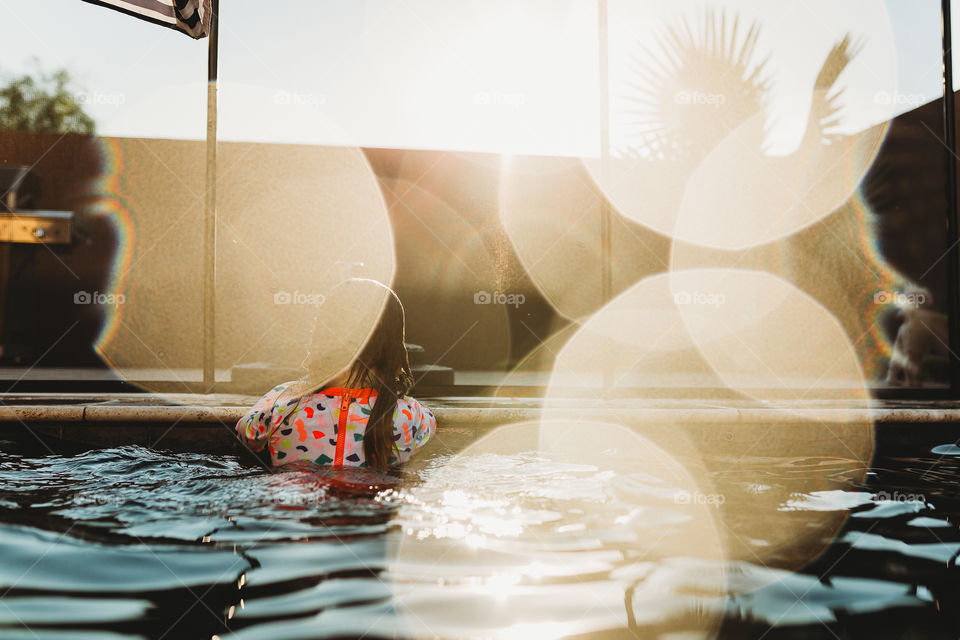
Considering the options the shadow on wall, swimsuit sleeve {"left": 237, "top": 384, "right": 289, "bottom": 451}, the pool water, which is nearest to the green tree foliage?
the shadow on wall

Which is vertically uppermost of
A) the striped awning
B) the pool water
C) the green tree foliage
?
the green tree foliage

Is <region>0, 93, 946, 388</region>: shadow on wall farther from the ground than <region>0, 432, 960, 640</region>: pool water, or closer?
farther from the ground

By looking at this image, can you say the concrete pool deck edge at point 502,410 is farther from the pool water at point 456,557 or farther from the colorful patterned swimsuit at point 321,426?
the colorful patterned swimsuit at point 321,426

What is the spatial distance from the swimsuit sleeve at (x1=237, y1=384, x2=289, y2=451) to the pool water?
18 cm

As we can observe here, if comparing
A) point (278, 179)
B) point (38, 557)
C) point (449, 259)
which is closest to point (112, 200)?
point (278, 179)

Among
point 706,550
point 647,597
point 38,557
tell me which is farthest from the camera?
point 706,550

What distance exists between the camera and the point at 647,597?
1.83 m

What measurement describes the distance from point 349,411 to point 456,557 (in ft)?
2.89

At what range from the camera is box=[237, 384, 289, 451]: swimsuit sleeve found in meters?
2.81

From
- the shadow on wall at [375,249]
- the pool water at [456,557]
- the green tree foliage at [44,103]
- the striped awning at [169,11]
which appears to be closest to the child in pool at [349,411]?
the pool water at [456,557]

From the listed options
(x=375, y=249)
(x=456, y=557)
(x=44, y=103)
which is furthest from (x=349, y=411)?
(x=44, y=103)

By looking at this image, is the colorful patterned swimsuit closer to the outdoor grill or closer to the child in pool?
the child in pool

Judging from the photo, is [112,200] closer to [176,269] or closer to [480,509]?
[176,269]

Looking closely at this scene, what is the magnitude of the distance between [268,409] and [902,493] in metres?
2.93
